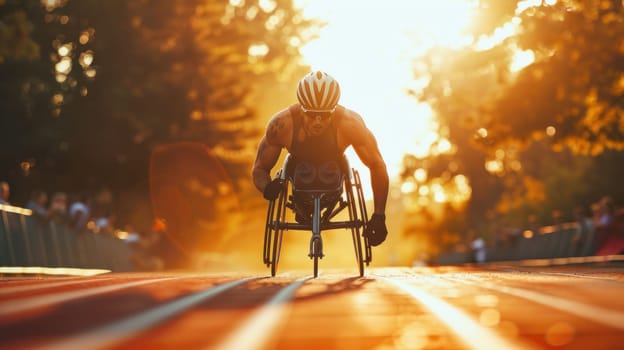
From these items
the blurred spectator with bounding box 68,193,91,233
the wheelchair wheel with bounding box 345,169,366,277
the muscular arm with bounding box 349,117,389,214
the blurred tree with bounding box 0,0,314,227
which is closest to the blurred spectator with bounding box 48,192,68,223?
the blurred spectator with bounding box 68,193,91,233

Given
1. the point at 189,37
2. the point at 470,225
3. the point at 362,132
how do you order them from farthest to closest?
1. the point at 470,225
2. the point at 189,37
3. the point at 362,132

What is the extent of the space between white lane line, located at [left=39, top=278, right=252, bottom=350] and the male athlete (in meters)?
4.53

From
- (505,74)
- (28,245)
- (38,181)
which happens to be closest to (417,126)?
(38,181)

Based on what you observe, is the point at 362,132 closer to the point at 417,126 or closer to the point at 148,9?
the point at 148,9

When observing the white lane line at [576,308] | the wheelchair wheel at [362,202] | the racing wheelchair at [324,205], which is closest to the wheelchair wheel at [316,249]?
the racing wheelchair at [324,205]

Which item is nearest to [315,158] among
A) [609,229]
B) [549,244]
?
[609,229]

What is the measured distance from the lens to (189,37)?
3909 centimetres

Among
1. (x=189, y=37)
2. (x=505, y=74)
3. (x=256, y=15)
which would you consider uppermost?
(x=256, y=15)

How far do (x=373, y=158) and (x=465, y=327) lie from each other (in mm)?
6848

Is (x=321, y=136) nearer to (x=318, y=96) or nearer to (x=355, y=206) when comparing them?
(x=318, y=96)

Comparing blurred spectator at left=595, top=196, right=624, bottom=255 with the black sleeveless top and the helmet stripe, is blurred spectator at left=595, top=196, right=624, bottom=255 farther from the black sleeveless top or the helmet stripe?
the helmet stripe

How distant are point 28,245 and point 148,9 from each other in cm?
2000

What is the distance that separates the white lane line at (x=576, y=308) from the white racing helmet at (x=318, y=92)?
143 inches

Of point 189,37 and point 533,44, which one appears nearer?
point 533,44
